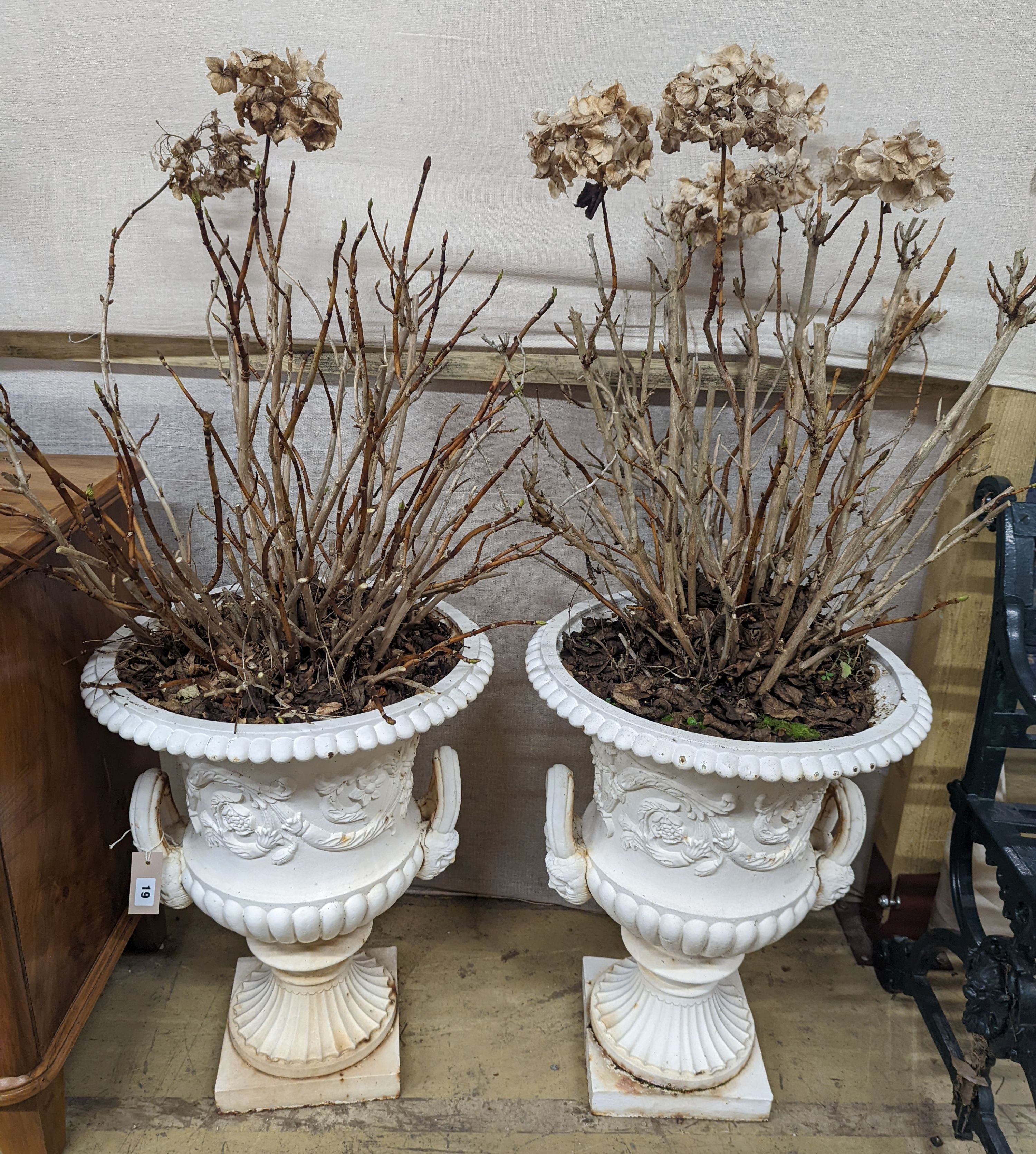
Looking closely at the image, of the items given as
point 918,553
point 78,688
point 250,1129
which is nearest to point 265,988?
point 250,1129

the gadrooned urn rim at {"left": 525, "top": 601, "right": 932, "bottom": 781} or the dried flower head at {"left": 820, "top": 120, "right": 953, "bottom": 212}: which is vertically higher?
the dried flower head at {"left": 820, "top": 120, "right": 953, "bottom": 212}

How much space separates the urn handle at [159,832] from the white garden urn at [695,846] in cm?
52

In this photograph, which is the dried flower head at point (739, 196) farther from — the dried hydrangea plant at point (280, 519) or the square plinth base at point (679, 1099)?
the square plinth base at point (679, 1099)

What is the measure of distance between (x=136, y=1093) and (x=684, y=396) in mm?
1298

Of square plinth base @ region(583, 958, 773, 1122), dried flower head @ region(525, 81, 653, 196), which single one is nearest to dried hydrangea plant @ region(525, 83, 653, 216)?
dried flower head @ region(525, 81, 653, 196)

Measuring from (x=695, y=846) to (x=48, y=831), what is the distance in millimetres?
846

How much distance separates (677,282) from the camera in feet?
3.49

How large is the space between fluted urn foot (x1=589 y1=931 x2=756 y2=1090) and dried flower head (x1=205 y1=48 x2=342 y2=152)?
45.2 inches

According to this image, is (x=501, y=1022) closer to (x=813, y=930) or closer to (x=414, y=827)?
(x=414, y=827)

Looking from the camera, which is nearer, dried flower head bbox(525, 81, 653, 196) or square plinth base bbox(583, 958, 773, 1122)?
dried flower head bbox(525, 81, 653, 196)

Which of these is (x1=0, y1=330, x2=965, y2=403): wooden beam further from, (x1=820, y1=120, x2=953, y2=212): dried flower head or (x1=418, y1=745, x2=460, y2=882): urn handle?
(x1=418, y1=745, x2=460, y2=882): urn handle

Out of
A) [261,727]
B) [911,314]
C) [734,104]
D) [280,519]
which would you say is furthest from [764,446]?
[261,727]

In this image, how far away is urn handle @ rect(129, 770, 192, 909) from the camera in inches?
46.9

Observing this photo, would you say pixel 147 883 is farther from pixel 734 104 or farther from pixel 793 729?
pixel 734 104
